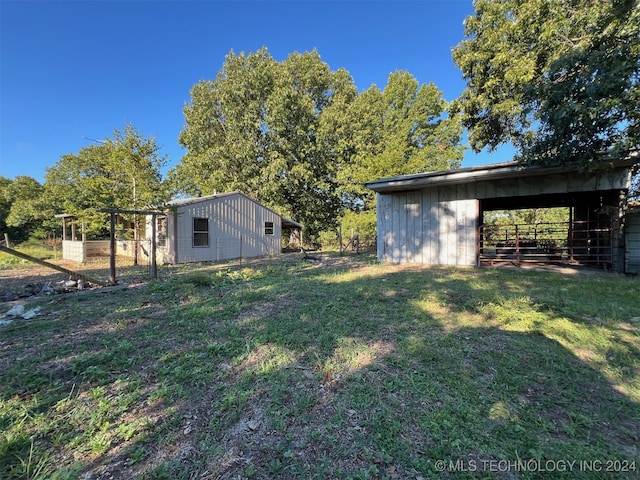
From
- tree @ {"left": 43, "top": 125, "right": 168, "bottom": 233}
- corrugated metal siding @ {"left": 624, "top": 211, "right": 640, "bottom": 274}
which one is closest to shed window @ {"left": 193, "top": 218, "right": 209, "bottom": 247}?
tree @ {"left": 43, "top": 125, "right": 168, "bottom": 233}

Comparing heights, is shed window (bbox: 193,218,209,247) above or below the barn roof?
below

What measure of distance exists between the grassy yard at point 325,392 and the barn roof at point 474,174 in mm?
4242

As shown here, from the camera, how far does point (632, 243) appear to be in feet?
24.8

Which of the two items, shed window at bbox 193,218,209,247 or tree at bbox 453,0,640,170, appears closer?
tree at bbox 453,0,640,170

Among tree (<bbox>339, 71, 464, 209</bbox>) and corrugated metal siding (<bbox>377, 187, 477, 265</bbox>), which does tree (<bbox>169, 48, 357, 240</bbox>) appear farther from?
corrugated metal siding (<bbox>377, 187, 477, 265</bbox>)

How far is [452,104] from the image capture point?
1138 centimetres

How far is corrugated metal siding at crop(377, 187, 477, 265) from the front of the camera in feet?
31.0

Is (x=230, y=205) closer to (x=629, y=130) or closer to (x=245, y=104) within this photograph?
(x=245, y=104)

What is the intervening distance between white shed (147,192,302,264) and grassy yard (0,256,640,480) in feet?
24.2

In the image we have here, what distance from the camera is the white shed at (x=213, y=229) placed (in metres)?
11.9

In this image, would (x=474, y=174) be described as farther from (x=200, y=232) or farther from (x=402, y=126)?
(x=402, y=126)

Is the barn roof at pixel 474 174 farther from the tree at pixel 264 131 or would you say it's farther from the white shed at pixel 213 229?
the tree at pixel 264 131

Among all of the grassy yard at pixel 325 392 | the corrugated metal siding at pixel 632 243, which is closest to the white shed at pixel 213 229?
the grassy yard at pixel 325 392

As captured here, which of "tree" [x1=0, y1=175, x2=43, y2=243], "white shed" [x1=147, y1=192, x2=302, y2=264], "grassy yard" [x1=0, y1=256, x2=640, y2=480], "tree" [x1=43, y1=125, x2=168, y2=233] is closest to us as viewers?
"grassy yard" [x1=0, y1=256, x2=640, y2=480]
